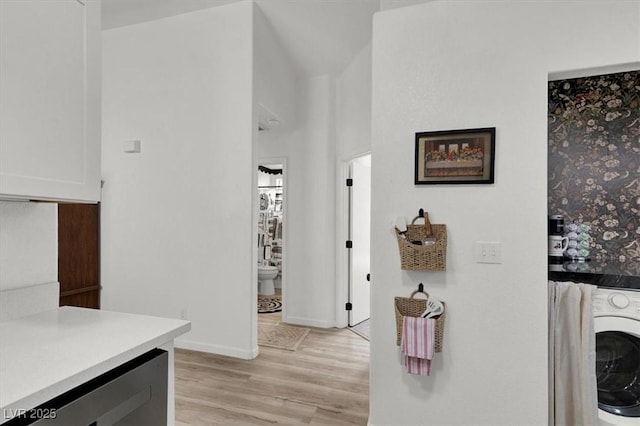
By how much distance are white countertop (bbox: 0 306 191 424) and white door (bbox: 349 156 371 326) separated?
3.13m

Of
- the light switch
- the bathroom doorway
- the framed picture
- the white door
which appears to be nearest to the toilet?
the bathroom doorway

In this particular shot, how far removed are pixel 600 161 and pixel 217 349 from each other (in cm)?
335

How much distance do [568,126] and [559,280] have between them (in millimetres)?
1048

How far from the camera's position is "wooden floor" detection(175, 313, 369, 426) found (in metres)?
2.27

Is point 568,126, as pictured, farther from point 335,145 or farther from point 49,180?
point 49,180

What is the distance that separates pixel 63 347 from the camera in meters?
1.01

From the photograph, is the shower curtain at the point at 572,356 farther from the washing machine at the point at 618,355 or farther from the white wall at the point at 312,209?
the white wall at the point at 312,209

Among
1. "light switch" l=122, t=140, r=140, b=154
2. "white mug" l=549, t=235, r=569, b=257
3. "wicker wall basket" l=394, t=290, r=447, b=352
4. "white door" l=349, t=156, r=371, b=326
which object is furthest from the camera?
"white door" l=349, t=156, r=371, b=326

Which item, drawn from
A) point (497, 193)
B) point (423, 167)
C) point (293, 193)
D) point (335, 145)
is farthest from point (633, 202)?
point (293, 193)

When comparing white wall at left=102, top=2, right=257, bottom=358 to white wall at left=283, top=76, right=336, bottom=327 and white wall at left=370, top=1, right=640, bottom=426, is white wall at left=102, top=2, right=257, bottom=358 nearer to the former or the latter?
white wall at left=283, top=76, right=336, bottom=327

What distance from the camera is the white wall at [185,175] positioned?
3174mm

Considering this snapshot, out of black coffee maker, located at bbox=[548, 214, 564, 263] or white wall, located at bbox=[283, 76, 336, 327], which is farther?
white wall, located at bbox=[283, 76, 336, 327]

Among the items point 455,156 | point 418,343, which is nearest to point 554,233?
point 455,156

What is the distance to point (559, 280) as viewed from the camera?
1980mm
